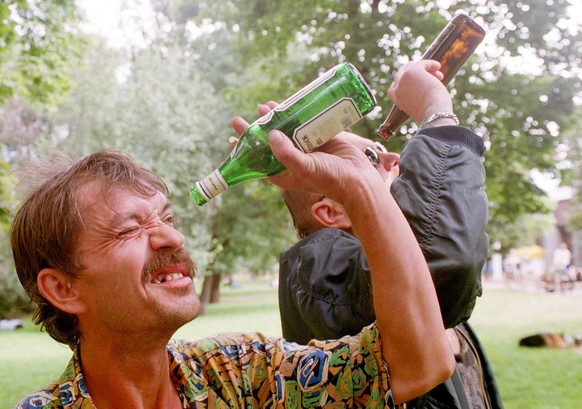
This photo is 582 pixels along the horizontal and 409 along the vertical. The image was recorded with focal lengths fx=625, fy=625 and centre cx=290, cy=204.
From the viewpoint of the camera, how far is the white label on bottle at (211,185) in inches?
59.1

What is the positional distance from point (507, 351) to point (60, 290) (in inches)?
383

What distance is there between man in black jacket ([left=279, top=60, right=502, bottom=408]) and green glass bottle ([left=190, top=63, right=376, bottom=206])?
18cm

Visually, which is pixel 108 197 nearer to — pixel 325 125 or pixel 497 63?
pixel 325 125

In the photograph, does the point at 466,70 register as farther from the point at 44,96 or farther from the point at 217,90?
the point at 217,90

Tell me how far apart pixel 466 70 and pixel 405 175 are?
8.45 meters

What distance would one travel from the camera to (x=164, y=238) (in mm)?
1562

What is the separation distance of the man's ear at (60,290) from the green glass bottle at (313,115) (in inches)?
15.7

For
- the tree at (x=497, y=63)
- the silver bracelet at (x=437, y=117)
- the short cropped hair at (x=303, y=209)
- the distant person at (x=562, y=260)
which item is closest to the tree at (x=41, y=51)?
the tree at (x=497, y=63)

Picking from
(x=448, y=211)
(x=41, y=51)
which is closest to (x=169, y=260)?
(x=448, y=211)

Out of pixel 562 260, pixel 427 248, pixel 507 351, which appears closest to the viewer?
pixel 427 248

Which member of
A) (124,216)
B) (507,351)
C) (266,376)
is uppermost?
(124,216)

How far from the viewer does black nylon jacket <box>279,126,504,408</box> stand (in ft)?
4.49

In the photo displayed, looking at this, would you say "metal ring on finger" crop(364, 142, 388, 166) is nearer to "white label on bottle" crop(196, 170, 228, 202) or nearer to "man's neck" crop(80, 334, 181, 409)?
"white label on bottle" crop(196, 170, 228, 202)

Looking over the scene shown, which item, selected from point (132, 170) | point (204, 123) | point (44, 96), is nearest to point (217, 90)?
point (204, 123)
